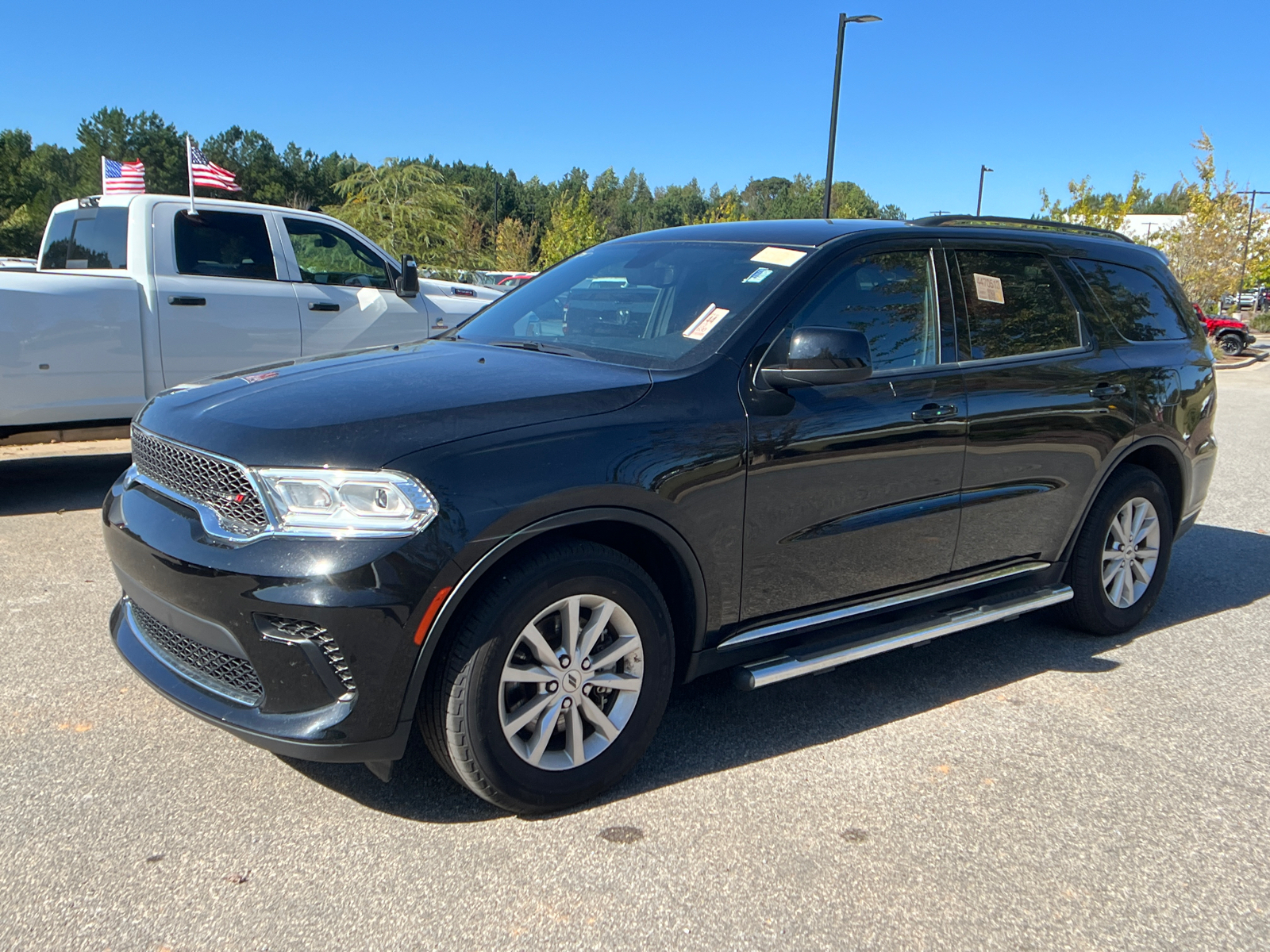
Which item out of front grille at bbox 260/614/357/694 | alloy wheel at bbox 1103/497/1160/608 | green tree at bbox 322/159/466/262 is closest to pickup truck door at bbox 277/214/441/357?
alloy wheel at bbox 1103/497/1160/608

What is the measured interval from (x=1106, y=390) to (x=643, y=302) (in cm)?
215

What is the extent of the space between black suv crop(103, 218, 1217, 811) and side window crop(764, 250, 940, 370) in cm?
1

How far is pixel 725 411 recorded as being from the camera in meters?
3.30

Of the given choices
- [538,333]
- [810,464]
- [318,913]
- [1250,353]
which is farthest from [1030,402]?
[1250,353]

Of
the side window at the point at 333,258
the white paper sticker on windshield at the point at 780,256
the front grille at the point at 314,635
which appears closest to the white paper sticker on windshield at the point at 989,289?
the white paper sticker on windshield at the point at 780,256

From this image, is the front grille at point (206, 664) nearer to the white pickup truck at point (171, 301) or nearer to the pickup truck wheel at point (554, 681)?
the pickup truck wheel at point (554, 681)

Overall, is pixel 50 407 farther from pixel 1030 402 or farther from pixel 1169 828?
pixel 1169 828

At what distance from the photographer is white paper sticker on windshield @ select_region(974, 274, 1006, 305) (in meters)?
4.19

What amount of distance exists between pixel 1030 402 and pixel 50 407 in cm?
592

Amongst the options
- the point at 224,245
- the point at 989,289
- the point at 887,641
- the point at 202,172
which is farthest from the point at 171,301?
the point at 887,641

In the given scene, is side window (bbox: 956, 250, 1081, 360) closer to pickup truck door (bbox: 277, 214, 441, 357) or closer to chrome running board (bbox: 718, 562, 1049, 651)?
chrome running board (bbox: 718, 562, 1049, 651)

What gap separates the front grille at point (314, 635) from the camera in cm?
266

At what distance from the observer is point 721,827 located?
3.04 m

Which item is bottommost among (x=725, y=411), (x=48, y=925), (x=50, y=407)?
(x=48, y=925)
